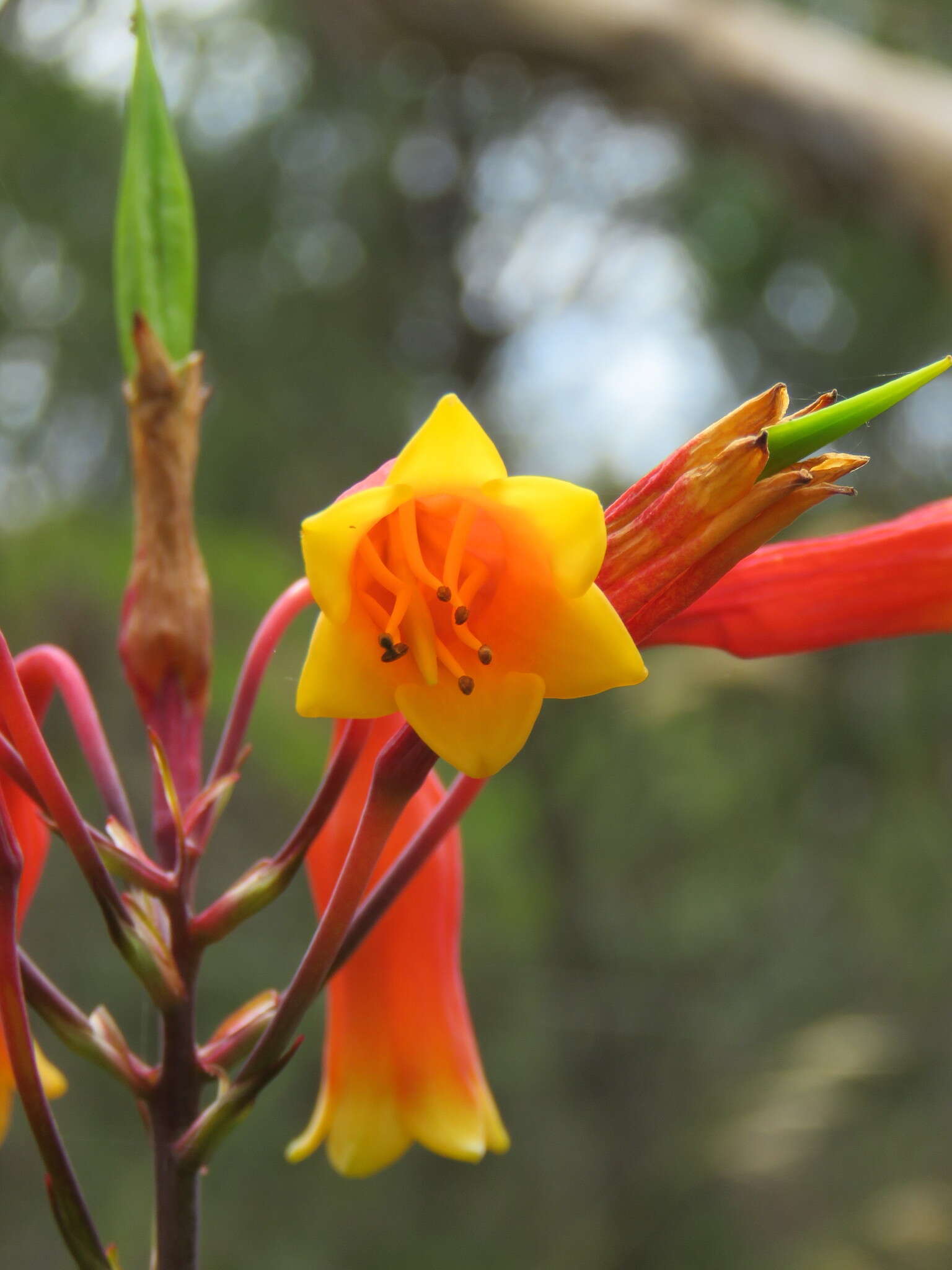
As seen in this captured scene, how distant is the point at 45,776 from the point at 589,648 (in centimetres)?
17

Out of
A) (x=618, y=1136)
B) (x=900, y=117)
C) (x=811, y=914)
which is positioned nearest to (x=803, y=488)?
(x=900, y=117)

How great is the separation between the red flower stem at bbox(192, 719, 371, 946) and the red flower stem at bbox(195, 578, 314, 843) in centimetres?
4

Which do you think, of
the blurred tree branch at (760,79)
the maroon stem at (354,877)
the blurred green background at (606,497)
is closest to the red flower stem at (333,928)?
the maroon stem at (354,877)

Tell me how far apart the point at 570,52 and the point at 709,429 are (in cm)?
193

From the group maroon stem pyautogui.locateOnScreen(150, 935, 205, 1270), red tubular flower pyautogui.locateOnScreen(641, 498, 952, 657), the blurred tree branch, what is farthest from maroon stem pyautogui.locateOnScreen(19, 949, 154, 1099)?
the blurred tree branch

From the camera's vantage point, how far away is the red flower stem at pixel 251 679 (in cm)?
47

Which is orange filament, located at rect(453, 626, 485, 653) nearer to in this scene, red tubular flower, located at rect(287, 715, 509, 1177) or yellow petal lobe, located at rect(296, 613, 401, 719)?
yellow petal lobe, located at rect(296, 613, 401, 719)

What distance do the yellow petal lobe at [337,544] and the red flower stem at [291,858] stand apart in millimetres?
108

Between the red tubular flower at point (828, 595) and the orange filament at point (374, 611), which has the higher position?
the orange filament at point (374, 611)

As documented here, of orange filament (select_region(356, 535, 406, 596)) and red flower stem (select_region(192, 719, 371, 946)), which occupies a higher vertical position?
orange filament (select_region(356, 535, 406, 596))

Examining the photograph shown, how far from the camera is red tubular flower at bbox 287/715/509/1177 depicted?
51 cm

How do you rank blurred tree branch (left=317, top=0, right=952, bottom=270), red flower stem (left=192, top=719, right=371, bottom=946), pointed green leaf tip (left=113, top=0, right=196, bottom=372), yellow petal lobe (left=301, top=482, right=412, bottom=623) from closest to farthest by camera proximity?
yellow petal lobe (left=301, top=482, right=412, bottom=623) → red flower stem (left=192, top=719, right=371, bottom=946) → pointed green leaf tip (left=113, top=0, right=196, bottom=372) → blurred tree branch (left=317, top=0, right=952, bottom=270)

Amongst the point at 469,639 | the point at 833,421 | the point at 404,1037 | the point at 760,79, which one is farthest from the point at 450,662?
the point at 760,79

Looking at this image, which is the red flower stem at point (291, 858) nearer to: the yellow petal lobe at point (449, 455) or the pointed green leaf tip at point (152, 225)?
the yellow petal lobe at point (449, 455)
